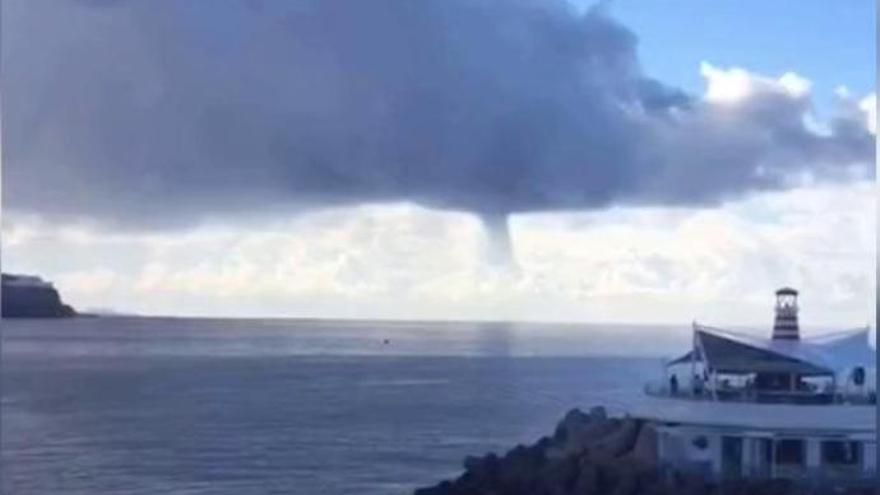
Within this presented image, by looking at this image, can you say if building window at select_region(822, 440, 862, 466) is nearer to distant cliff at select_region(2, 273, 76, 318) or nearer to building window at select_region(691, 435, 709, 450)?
building window at select_region(691, 435, 709, 450)

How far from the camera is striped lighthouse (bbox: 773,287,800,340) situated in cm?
375

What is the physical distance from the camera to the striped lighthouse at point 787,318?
3750 millimetres

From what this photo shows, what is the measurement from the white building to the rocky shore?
3 cm

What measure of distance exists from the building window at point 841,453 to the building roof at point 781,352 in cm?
16

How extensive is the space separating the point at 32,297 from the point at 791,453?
69.8 inches

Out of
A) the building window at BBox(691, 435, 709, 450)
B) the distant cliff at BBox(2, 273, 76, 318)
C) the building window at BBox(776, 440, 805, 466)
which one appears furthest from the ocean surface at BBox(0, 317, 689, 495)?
the building window at BBox(776, 440, 805, 466)

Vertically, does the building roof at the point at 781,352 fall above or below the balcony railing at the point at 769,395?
above

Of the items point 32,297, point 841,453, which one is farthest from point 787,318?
point 32,297

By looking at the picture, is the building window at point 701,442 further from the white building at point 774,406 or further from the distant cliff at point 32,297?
the distant cliff at point 32,297

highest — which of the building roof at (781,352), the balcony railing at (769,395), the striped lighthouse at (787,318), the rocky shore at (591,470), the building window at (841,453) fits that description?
the striped lighthouse at (787,318)

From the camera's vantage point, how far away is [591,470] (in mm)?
3883

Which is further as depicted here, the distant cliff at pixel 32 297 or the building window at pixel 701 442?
the distant cliff at pixel 32 297

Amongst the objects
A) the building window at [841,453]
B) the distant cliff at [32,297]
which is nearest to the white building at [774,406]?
the building window at [841,453]

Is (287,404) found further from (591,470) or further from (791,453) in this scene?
(791,453)
